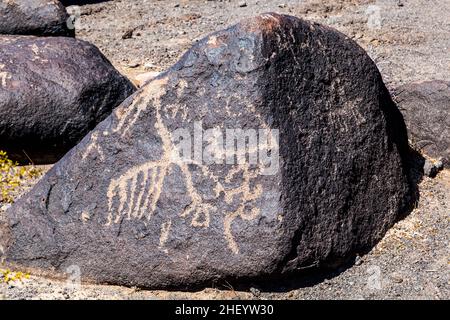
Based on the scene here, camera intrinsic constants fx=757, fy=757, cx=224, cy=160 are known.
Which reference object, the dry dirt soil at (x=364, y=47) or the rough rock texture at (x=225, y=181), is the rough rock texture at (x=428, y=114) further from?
the rough rock texture at (x=225, y=181)

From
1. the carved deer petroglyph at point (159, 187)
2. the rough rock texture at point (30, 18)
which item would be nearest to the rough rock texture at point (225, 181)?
the carved deer petroglyph at point (159, 187)

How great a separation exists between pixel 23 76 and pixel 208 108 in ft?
5.16

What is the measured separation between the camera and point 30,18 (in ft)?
18.3

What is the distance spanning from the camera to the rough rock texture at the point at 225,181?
2.95m

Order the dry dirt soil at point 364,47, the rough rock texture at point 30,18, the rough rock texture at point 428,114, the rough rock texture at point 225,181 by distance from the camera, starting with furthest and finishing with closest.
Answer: the rough rock texture at point 30,18, the rough rock texture at point 428,114, the dry dirt soil at point 364,47, the rough rock texture at point 225,181

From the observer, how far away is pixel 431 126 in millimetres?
4070

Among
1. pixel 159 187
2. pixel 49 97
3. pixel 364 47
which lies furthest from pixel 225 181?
pixel 364 47

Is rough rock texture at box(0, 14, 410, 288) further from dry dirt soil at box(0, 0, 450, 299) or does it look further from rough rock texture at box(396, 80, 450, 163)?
rough rock texture at box(396, 80, 450, 163)

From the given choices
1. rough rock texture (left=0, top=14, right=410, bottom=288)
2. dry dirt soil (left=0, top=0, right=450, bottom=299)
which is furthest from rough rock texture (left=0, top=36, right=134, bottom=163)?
dry dirt soil (left=0, top=0, right=450, bottom=299)

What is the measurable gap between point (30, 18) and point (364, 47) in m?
2.50

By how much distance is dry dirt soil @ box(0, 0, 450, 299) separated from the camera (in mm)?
3055

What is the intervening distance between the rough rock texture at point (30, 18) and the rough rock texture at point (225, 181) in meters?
2.57

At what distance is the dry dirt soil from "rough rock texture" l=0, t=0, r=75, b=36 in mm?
564

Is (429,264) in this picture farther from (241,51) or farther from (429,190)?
(241,51)
